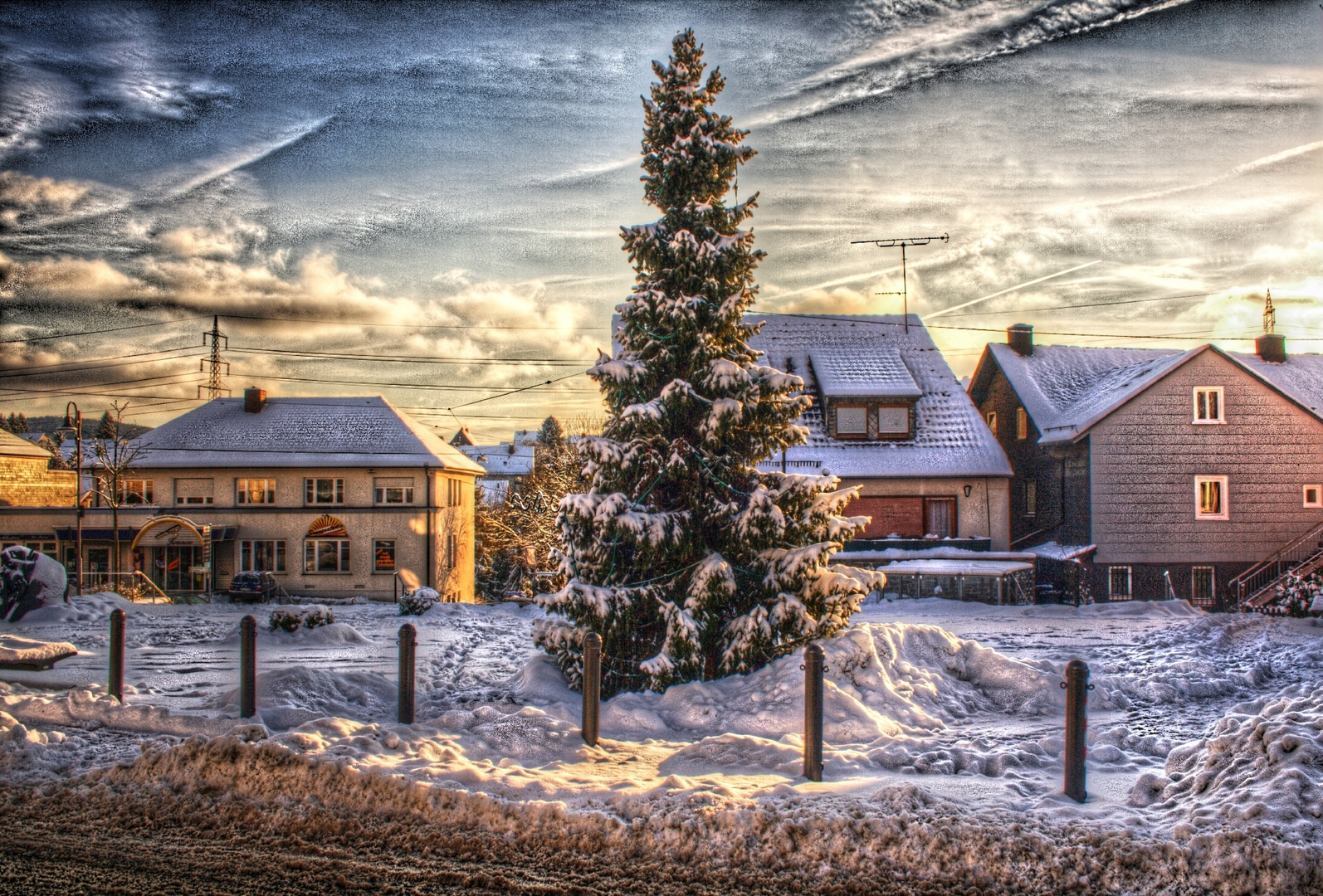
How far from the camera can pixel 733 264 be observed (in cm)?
1060

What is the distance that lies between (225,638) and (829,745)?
12689mm

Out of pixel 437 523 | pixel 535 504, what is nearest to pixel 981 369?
pixel 535 504

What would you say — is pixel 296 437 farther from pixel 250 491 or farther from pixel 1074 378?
pixel 1074 378

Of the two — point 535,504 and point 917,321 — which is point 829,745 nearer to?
point 917,321

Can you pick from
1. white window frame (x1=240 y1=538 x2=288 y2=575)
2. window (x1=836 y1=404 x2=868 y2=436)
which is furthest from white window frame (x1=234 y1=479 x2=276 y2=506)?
window (x1=836 y1=404 x2=868 y2=436)

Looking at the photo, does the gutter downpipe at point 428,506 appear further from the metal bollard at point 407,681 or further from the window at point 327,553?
the metal bollard at point 407,681

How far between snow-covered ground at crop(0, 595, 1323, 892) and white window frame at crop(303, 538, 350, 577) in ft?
73.4

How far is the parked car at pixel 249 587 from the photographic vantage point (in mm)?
28656

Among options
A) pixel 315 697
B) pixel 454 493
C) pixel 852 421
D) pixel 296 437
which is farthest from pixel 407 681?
pixel 454 493

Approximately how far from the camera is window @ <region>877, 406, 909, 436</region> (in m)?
29.4

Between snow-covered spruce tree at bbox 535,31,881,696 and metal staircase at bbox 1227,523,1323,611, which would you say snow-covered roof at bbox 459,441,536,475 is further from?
snow-covered spruce tree at bbox 535,31,881,696

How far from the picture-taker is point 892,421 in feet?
96.8

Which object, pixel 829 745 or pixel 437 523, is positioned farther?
pixel 437 523

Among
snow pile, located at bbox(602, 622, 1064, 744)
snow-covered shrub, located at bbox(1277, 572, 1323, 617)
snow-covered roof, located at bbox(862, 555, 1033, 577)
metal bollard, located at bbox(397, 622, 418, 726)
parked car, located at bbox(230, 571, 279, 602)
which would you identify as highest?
metal bollard, located at bbox(397, 622, 418, 726)
